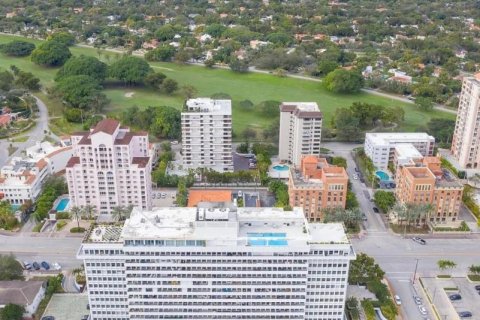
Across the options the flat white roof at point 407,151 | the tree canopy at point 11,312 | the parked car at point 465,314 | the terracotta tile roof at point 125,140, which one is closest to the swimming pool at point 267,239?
the parked car at point 465,314

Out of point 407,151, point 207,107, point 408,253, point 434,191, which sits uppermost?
point 207,107

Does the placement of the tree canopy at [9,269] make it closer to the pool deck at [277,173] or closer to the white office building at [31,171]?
the white office building at [31,171]

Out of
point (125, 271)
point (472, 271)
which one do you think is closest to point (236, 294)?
point (125, 271)

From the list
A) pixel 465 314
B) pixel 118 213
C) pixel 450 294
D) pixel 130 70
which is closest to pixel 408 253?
pixel 450 294

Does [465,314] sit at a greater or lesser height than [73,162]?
lesser

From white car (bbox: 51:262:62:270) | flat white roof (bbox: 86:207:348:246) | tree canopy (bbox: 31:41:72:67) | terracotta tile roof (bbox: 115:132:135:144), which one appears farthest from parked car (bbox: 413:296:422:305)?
tree canopy (bbox: 31:41:72:67)

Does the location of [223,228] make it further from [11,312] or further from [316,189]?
[316,189]

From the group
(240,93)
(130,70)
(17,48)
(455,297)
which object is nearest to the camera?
(455,297)
